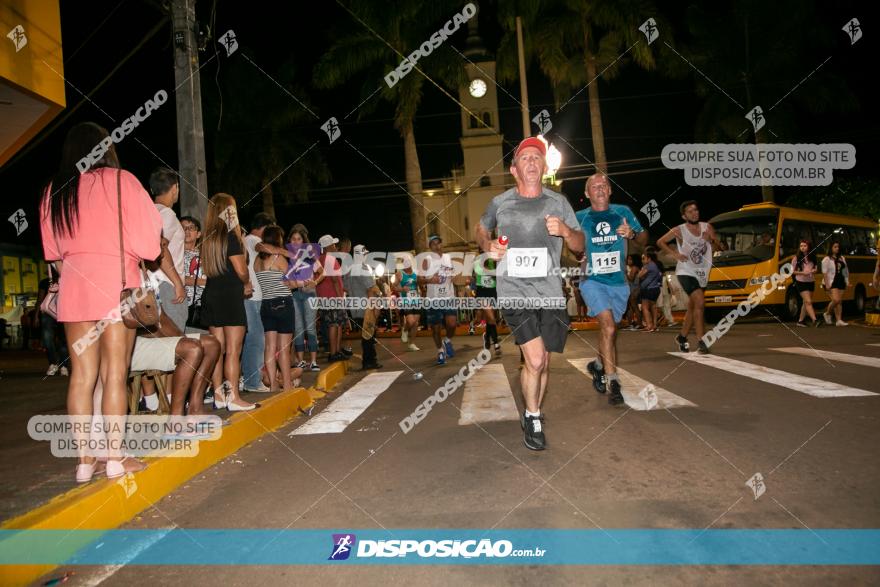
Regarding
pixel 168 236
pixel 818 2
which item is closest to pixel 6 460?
pixel 168 236

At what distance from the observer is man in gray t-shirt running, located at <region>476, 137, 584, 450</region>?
470 centimetres

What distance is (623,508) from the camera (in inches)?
125

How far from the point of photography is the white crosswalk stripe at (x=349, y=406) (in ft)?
19.2

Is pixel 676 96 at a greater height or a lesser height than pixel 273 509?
greater

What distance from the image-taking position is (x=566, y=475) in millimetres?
3773

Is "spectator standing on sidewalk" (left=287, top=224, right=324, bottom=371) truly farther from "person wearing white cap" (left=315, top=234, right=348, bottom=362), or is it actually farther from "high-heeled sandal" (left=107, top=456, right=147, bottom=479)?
"high-heeled sandal" (left=107, top=456, right=147, bottom=479)

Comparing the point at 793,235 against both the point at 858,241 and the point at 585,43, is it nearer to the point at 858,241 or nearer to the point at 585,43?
the point at 858,241

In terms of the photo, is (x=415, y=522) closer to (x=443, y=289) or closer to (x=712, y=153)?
(x=443, y=289)

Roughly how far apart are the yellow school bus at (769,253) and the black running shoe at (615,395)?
41.8ft

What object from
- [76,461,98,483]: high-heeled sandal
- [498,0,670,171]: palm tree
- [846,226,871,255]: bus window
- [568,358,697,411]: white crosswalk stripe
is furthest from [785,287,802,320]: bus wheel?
[76,461,98,483]: high-heeled sandal

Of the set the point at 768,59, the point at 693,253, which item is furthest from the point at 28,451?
the point at 768,59

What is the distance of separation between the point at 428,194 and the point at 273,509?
179 feet

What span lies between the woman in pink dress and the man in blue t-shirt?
174 inches

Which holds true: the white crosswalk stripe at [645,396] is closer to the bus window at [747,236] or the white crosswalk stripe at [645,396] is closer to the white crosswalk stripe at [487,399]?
the white crosswalk stripe at [487,399]
